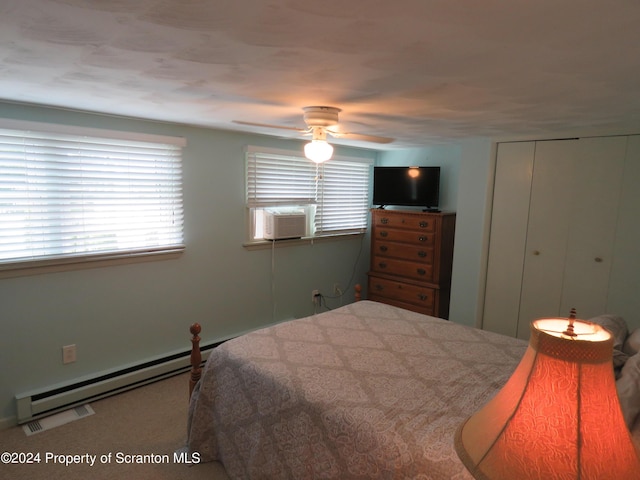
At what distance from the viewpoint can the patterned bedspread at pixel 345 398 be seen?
1.56 metres

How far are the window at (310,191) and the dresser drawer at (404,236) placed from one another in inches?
17.5

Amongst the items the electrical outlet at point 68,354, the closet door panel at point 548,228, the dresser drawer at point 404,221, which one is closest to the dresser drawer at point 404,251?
the dresser drawer at point 404,221

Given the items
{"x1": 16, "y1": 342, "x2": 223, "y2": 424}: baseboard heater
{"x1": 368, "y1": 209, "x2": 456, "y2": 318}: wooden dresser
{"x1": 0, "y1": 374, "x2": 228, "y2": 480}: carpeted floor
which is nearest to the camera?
{"x1": 0, "y1": 374, "x2": 228, "y2": 480}: carpeted floor

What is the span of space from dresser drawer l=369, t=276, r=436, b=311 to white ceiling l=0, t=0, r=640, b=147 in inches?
87.5

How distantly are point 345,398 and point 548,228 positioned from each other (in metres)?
2.61

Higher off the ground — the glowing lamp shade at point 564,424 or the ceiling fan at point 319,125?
the ceiling fan at point 319,125

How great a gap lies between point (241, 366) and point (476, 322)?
2.62 m

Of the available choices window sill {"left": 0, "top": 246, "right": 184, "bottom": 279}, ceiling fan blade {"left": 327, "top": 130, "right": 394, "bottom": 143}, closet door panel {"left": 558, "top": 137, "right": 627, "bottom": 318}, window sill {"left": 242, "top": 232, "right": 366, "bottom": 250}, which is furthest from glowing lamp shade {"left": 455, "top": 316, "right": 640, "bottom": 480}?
window sill {"left": 242, "top": 232, "right": 366, "bottom": 250}

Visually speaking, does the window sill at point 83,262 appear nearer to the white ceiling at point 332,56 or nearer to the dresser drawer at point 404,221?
the white ceiling at point 332,56

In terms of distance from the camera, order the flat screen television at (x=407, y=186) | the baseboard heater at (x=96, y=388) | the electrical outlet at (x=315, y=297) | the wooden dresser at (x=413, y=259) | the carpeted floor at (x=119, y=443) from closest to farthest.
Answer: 1. the carpeted floor at (x=119, y=443)
2. the baseboard heater at (x=96, y=388)
3. the wooden dresser at (x=413, y=259)
4. the flat screen television at (x=407, y=186)
5. the electrical outlet at (x=315, y=297)

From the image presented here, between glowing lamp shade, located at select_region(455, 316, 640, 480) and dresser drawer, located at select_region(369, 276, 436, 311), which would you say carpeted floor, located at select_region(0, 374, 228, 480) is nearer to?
glowing lamp shade, located at select_region(455, 316, 640, 480)

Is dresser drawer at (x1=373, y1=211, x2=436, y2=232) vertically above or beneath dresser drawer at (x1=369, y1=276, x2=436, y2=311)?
above

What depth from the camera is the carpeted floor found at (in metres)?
2.22

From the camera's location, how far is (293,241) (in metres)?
4.20
